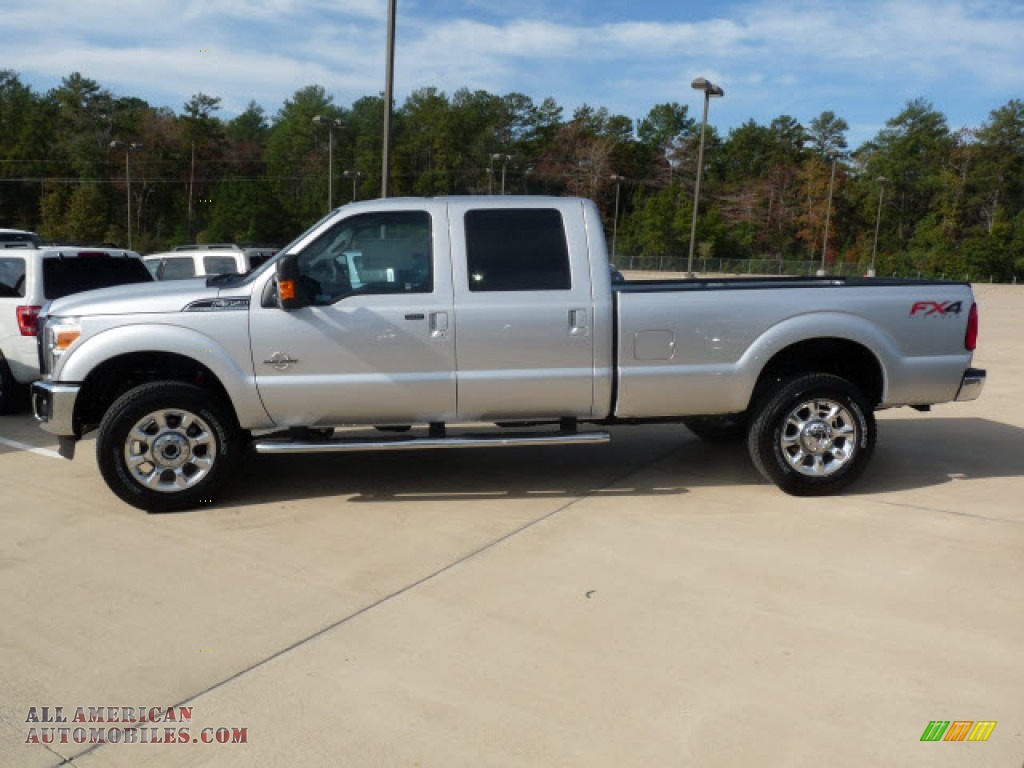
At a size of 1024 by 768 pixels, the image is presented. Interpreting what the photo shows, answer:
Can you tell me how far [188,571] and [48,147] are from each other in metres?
107

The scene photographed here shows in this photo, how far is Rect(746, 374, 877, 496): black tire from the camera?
605 centimetres

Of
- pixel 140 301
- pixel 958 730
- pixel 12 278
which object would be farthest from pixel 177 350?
pixel 958 730

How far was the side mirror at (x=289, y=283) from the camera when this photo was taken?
5531mm

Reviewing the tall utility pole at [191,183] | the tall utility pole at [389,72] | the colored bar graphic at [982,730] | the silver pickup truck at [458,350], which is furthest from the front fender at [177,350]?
the tall utility pole at [191,183]

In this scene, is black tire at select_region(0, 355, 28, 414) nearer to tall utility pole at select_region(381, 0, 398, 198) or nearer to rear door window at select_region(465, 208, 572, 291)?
rear door window at select_region(465, 208, 572, 291)

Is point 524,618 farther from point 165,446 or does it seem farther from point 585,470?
point 165,446

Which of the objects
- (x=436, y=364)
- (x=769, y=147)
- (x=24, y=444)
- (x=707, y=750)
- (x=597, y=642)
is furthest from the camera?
(x=769, y=147)

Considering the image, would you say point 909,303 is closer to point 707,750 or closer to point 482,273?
point 482,273

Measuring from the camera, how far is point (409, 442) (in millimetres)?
5805

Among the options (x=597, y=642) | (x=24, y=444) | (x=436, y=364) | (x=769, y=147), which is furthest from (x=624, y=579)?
(x=769, y=147)

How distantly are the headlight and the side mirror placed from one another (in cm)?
142

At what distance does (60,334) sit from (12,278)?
3.69m

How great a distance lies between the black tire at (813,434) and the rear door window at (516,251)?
1729mm

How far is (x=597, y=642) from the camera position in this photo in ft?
12.9
